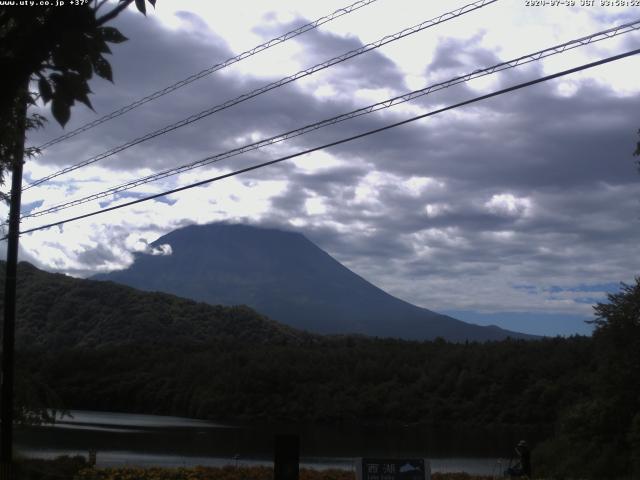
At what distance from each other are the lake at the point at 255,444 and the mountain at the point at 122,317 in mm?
52397

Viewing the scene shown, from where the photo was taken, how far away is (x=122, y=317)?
151m

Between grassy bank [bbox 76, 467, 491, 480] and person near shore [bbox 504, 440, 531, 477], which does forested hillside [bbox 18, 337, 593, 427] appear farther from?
grassy bank [bbox 76, 467, 491, 480]

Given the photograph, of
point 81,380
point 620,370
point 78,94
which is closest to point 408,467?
point 78,94

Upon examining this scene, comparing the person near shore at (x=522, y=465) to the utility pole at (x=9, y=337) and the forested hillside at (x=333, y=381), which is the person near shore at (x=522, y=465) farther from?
the forested hillside at (x=333, y=381)

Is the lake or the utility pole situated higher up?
the utility pole

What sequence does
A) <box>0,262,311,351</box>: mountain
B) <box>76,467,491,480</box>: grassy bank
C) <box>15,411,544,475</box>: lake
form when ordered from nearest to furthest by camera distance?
1. <box>76,467,491,480</box>: grassy bank
2. <box>15,411,544,475</box>: lake
3. <box>0,262,311,351</box>: mountain

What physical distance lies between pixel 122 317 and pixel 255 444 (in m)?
97.9

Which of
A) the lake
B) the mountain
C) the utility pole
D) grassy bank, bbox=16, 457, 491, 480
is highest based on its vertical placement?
the mountain

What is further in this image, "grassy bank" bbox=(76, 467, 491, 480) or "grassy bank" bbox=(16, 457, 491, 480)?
"grassy bank" bbox=(16, 457, 491, 480)

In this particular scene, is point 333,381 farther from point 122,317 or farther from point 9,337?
point 9,337

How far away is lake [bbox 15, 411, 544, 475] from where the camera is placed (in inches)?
1599

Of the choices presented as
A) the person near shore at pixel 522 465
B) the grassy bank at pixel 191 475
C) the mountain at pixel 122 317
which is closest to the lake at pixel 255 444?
the grassy bank at pixel 191 475

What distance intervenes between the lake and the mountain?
52.4m

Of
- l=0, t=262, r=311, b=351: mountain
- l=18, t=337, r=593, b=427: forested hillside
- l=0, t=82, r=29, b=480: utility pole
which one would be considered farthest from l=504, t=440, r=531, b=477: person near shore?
l=0, t=262, r=311, b=351: mountain
